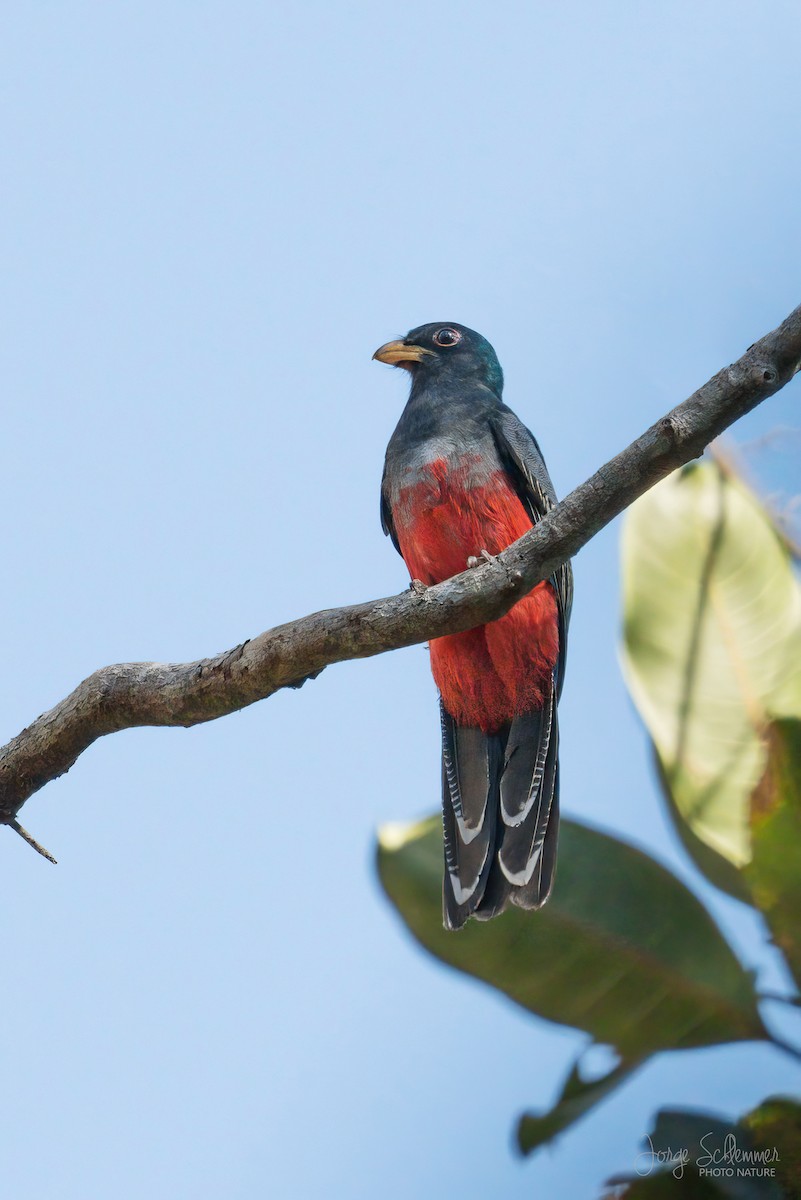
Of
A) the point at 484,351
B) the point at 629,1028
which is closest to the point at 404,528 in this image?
the point at 484,351

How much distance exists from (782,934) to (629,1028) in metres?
0.58

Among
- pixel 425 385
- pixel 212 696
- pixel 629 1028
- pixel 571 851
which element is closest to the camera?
pixel 212 696

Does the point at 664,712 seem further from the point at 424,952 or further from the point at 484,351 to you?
the point at 484,351

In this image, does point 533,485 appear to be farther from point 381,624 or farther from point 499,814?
point 381,624

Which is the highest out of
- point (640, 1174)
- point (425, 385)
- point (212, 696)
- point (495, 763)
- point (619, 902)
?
point (425, 385)

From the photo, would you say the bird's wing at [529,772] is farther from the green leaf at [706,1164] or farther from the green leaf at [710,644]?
the green leaf at [706,1164]

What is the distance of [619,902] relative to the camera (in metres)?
3.85

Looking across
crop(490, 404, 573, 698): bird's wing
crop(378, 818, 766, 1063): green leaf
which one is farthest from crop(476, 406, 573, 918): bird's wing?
crop(378, 818, 766, 1063): green leaf

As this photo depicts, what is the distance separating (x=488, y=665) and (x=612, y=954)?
0.98m

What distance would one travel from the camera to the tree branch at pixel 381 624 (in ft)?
8.95

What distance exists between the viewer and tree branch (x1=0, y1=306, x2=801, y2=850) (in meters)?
2.73

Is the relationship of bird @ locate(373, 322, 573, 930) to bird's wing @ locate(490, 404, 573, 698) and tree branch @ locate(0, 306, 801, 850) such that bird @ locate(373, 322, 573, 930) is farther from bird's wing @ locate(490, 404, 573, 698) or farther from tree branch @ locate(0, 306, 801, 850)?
tree branch @ locate(0, 306, 801, 850)

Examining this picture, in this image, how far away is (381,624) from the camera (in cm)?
295
